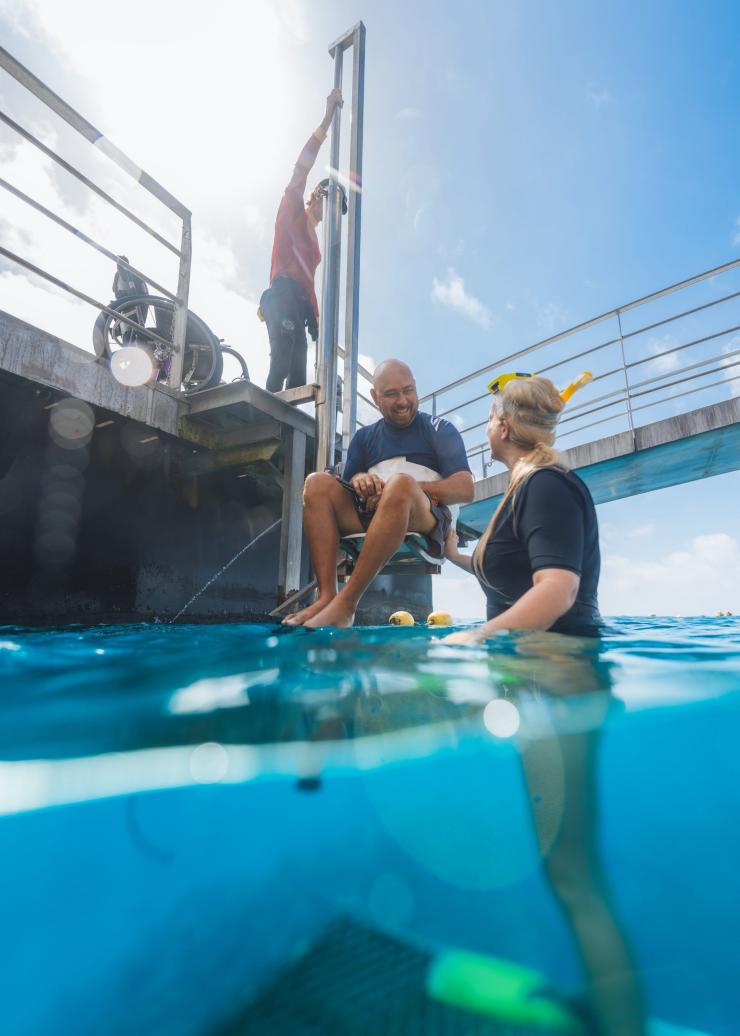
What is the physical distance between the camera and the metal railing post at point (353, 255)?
126 inches

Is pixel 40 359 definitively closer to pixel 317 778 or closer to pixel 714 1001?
pixel 317 778

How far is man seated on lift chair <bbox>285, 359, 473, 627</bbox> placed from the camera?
1.95m

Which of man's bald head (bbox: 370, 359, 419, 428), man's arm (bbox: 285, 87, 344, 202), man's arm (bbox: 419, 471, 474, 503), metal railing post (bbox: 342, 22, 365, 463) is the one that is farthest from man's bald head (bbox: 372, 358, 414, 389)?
man's arm (bbox: 285, 87, 344, 202)

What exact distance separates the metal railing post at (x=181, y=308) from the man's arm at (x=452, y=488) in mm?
1829

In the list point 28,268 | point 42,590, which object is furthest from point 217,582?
point 28,268

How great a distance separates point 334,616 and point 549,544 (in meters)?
0.89

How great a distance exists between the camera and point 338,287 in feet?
10.4

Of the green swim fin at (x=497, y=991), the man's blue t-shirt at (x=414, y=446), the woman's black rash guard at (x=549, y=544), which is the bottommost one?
the green swim fin at (x=497, y=991)

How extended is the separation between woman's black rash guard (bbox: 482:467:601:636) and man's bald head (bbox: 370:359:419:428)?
3.51 ft

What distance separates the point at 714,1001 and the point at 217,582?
11.2ft

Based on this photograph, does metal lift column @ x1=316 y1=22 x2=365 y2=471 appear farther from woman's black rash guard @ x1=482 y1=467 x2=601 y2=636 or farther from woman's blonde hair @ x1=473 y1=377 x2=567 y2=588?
woman's black rash guard @ x1=482 y1=467 x2=601 y2=636

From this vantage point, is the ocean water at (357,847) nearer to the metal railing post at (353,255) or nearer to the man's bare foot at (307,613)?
the man's bare foot at (307,613)

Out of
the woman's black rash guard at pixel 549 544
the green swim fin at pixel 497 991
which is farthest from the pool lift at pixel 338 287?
the green swim fin at pixel 497 991

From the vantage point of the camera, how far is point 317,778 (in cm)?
46
